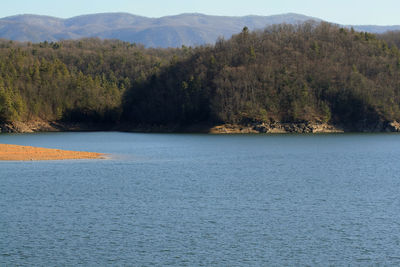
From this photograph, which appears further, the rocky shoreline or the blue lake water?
the rocky shoreline

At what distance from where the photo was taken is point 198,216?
28.9 meters

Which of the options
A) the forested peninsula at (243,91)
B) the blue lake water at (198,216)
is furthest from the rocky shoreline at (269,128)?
the blue lake water at (198,216)

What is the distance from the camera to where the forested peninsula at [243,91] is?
432 feet

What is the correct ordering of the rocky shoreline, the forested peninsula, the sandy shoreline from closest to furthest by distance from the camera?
the sandy shoreline, the rocky shoreline, the forested peninsula

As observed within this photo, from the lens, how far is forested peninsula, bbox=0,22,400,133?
13162 cm

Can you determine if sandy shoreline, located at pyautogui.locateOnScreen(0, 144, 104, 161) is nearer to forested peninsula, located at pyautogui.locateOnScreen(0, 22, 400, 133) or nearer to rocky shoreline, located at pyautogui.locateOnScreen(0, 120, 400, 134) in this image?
rocky shoreline, located at pyautogui.locateOnScreen(0, 120, 400, 134)

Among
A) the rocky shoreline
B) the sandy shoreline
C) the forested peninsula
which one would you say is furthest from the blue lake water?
the forested peninsula

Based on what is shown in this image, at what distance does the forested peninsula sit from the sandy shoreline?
6691 cm

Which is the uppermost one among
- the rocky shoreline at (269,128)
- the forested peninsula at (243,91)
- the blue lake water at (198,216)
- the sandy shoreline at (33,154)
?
the forested peninsula at (243,91)

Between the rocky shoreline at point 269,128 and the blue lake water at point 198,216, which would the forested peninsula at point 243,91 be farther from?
the blue lake water at point 198,216

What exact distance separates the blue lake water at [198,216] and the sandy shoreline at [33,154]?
6.44 metres

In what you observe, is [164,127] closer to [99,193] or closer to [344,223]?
[99,193]

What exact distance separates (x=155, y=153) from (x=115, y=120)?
3414 inches

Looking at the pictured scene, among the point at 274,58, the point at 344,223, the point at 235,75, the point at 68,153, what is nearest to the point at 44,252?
the point at 344,223
